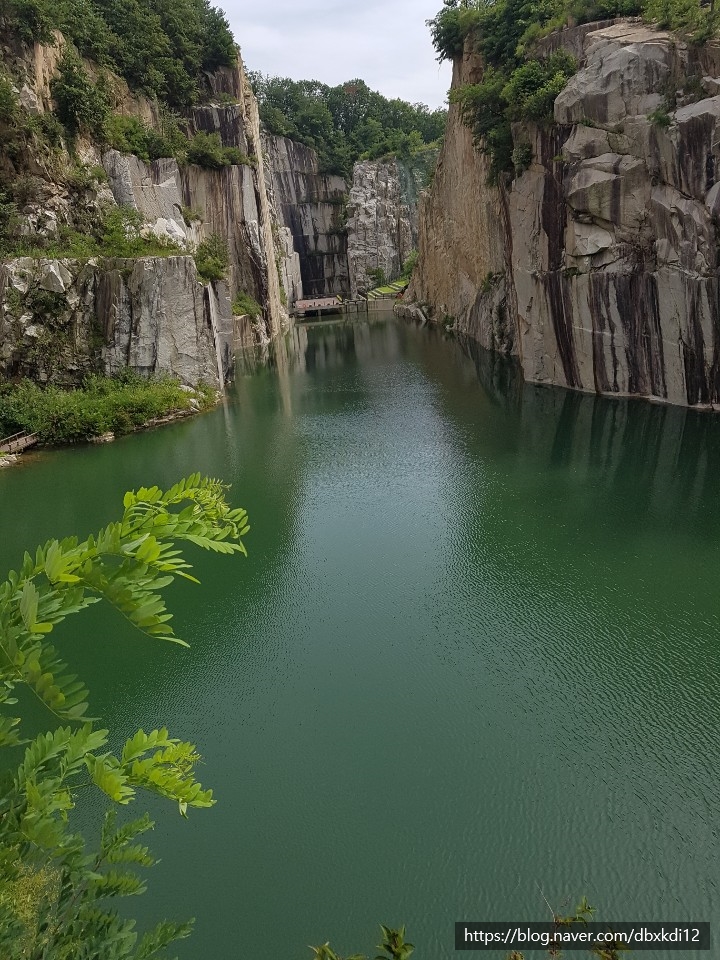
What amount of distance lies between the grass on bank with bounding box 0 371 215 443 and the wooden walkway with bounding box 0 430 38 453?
7.5 inches

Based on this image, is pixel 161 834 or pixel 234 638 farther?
pixel 234 638

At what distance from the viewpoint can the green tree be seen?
240 cm

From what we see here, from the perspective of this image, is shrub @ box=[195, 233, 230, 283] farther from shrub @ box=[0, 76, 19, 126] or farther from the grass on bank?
shrub @ box=[0, 76, 19, 126]

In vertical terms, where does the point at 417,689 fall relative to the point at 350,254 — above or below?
below

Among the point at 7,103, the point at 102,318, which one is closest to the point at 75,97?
the point at 7,103

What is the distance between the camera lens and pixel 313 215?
198 ft

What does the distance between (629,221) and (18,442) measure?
55.7 feet

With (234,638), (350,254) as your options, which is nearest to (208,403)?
(234,638)

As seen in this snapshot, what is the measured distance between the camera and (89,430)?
1891 centimetres

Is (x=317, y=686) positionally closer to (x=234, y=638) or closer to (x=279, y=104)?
(x=234, y=638)

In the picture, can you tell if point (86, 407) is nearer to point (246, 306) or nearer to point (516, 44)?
point (516, 44)

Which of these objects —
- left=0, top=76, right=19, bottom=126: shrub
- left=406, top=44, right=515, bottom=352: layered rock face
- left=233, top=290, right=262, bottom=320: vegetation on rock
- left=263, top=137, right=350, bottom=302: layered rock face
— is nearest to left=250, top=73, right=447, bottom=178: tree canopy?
left=263, top=137, right=350, bottom=302: layered rock face

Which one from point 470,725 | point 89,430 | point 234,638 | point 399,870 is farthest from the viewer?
point 89,430

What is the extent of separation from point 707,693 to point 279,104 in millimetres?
66892
